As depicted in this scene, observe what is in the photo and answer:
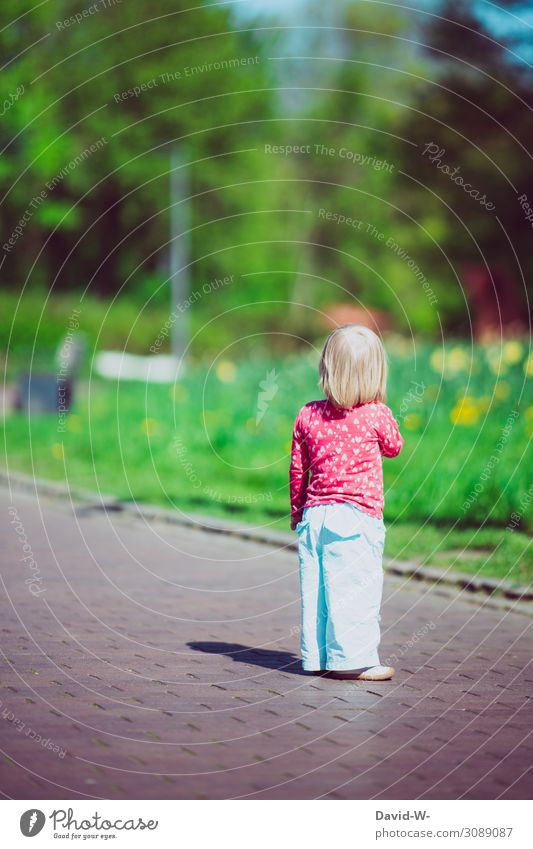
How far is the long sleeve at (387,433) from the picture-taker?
20.4ft

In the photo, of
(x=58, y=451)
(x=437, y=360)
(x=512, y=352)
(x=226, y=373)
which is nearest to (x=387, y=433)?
(x=512, y=352)

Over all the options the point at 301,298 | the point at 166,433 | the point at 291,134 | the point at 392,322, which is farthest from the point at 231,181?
the point at 166,433

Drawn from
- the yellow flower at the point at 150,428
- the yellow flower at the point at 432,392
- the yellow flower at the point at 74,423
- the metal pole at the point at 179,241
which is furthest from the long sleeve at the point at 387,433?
the metal pole at the point at 179,241

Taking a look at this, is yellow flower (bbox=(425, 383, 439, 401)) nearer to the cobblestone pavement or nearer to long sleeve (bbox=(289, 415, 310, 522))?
the cobblestone pavement

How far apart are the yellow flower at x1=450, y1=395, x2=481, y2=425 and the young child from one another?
6475 mm

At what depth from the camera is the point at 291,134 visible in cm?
5744

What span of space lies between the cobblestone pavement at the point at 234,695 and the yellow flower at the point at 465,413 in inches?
146

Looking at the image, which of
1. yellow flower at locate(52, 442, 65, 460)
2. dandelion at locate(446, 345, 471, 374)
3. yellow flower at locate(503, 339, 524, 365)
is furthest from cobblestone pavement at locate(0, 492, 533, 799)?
yellow flower at locate(52, 442, 65, 460)

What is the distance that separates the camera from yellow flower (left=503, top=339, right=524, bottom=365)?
14691 mm

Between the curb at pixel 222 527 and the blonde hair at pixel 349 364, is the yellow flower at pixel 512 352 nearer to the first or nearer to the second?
the curb at pixel 222 527

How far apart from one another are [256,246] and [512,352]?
4124 centimetres
